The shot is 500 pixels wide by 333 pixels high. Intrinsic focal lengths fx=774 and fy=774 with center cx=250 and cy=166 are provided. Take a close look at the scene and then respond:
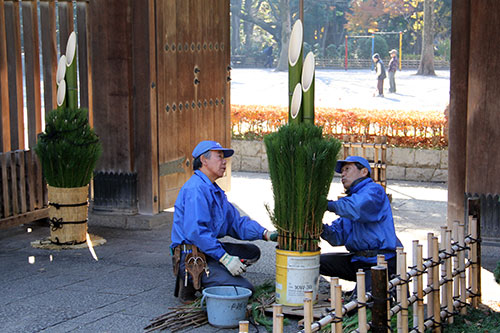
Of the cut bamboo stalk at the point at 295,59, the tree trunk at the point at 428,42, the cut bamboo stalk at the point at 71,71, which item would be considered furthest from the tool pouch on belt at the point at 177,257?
the tree trunk at the point at 428,42

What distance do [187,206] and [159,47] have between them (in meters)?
3.81

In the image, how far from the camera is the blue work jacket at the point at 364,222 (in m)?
5.61

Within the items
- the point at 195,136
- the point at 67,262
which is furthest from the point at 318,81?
the point at 67,262

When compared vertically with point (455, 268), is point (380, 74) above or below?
above

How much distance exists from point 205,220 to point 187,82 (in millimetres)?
4246

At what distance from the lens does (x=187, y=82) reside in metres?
9.68

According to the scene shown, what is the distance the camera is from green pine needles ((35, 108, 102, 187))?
7.76 m

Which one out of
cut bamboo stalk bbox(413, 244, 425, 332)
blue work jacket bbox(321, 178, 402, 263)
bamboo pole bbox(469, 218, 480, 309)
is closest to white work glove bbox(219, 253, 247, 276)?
blue work jacket bbox(321, 178, 402, 263)

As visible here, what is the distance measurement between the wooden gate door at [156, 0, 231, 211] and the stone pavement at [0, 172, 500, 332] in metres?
0.79

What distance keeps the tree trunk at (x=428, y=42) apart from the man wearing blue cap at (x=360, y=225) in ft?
75.8

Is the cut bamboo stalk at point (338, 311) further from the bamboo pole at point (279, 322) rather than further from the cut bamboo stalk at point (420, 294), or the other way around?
the cut bamboo stalk at point (420, 294)

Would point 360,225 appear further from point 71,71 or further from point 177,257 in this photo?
point 71,71

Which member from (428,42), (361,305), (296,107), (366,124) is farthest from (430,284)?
(428,42)

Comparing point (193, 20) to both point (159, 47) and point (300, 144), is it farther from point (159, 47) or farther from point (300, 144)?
point (300, 144)
